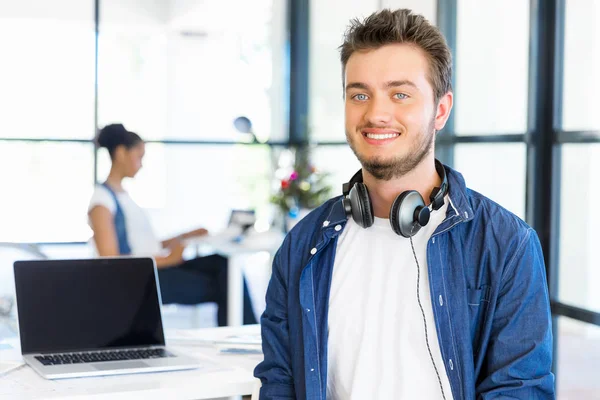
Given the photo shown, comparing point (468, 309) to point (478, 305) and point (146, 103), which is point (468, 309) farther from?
point (146, 103)

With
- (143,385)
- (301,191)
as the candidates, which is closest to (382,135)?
(143,385)

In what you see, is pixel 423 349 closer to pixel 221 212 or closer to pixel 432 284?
pixel 432 284

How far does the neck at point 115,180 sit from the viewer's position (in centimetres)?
424

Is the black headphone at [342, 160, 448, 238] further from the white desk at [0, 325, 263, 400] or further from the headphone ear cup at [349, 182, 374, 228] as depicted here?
the white desk at [0, 325, 263, 400]

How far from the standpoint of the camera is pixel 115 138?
4.32 meters

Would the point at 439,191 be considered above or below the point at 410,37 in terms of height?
below

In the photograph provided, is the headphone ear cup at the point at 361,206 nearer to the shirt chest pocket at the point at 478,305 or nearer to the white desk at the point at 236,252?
the shirt chest pocket at the point at 478,305

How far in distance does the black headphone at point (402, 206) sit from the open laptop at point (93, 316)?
0.62 m

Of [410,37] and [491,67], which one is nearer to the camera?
[410,37]

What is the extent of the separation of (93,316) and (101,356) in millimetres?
114

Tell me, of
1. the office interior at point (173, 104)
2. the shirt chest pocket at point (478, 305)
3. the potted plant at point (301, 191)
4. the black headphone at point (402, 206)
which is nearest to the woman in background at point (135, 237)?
the office interior at point (173, 104)

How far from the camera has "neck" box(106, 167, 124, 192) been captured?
13.9 ft

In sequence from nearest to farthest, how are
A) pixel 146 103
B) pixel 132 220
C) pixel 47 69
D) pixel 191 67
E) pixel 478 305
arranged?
pixel 478 305, pixel 132 220, pixel 47 69, pixel 146 103, pixel 191 67

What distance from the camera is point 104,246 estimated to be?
161 inches
